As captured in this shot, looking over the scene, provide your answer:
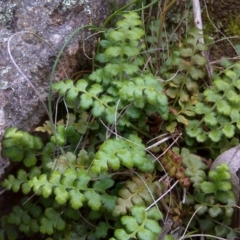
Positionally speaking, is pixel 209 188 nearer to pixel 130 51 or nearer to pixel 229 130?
pixel 229 130

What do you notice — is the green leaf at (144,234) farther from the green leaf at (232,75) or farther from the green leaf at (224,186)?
the green leaf at (232,75)

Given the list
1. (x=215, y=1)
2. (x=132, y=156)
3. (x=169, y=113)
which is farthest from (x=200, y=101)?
(x=215, y=1)

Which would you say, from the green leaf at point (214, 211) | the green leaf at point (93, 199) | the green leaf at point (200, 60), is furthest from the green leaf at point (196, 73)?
the green leaf at point (93, 199)

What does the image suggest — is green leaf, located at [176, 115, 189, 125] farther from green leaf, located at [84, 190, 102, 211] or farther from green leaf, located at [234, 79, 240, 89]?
green leaf, located at [84, 190, 102, 211]

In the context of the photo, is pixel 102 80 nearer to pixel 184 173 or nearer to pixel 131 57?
pixel 131 57

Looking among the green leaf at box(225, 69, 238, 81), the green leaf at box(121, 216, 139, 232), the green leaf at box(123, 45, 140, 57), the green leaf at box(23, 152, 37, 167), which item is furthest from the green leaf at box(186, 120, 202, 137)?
the green leaf at box(23, 152, 37, 167)

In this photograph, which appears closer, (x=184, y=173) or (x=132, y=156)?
(x=132, y=156)
